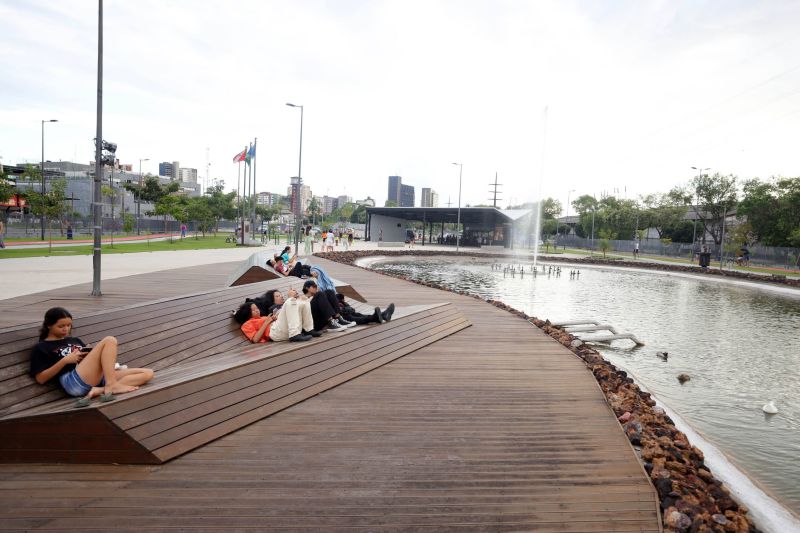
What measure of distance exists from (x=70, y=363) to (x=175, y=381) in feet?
3.33

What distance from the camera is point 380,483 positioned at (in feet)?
14.4

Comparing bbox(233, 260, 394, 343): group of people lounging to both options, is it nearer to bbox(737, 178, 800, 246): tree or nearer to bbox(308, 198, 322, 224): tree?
bbox(737, 178, 800, 246): tree

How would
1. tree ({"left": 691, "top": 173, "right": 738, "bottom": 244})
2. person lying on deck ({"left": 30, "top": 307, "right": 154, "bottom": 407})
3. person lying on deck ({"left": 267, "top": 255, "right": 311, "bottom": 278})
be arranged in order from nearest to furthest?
person lying on deck ({"left": 30, "top": 307, "right": 154, "bottom": 407}), person lying on deck ({"left": 267, "top": 255, "right": 311, "bottom": 278}), tree ({"left": 691, "top": 173, "right": 738, "bottom": 244})

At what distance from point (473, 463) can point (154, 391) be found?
3.17 m

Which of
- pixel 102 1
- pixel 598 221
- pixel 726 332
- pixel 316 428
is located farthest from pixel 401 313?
pixel 598 221

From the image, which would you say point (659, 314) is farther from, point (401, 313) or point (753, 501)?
point (753, 501)

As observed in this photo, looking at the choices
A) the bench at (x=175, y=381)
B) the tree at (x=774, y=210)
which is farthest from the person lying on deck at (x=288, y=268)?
the tree at (x=774, y=210)

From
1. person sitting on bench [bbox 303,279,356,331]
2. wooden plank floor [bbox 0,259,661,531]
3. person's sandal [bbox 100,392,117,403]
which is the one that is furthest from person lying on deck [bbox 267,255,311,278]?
person's sandal [bbox 100,392,117,403]

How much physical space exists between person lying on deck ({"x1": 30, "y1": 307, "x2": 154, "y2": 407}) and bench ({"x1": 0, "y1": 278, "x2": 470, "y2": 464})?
118mm

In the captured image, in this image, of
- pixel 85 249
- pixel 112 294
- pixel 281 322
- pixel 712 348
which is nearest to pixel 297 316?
pixel 281 322

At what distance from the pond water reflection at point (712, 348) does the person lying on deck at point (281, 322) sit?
6218 mm

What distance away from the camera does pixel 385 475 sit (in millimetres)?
4523

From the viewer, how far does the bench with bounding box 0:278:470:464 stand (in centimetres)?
429

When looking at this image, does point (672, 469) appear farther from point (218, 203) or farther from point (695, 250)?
point (218, 203)
